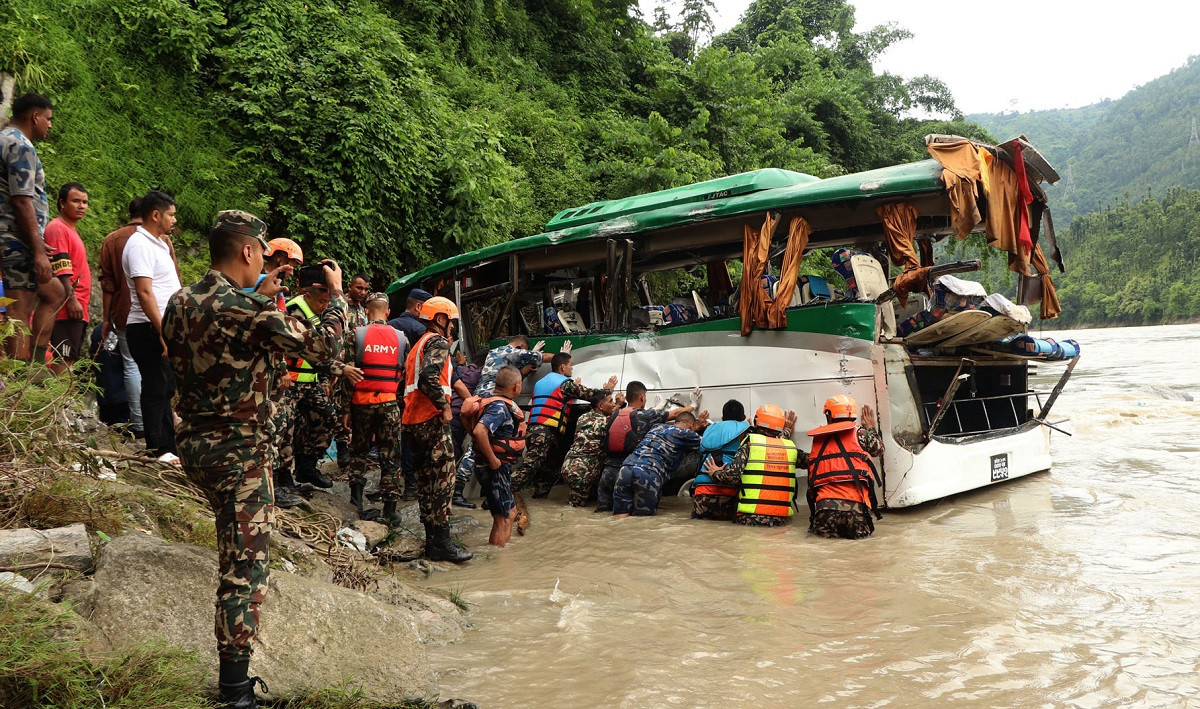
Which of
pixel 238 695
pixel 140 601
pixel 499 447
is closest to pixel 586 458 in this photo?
pixel 499 447

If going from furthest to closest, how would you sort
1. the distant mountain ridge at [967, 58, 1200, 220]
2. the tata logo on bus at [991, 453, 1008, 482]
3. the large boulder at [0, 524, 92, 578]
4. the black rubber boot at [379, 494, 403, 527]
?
the distant mountain ridge at [967, 58, 1200, 220] < the tata logo on bus at [991, 453, 1008, 482] < the black rubber boot at [379, 494, 403, 527] < the large boulder at [0, 524, 92, 578]

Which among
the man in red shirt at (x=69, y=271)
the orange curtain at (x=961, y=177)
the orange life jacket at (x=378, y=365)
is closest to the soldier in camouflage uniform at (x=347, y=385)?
the orange life jacket at (x=378, y=365)

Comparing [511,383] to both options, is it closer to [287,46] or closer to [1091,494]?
[1091,494]

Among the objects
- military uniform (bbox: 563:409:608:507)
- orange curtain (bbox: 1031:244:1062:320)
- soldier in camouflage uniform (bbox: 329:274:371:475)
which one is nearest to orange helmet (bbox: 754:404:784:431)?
military uniform (bbox: 563:409:608:507)

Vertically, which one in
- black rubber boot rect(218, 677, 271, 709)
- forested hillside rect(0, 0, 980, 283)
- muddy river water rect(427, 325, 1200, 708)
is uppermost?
forested hillside rect(0, 0, 980, 283)

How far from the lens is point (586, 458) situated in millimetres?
8250

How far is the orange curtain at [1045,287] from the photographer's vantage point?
7.14 meters

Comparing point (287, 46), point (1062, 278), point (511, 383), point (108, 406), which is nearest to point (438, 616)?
point (511, 383)

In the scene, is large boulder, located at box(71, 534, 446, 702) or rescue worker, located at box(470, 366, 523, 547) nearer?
large boulder, located at box(71, 534, 446, 702)

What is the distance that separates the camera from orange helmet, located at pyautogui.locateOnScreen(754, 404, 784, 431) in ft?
23.1

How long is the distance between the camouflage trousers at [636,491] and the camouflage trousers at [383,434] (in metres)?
2.11

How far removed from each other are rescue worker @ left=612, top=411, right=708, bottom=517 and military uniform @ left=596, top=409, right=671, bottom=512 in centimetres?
16

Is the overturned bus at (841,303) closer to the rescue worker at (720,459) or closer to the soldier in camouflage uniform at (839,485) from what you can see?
the rescue worker at (720,459)

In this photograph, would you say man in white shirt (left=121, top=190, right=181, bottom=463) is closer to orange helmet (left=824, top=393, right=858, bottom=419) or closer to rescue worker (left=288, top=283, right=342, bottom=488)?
rescue worker (left=288, top=283, right=342, bottom=488)
